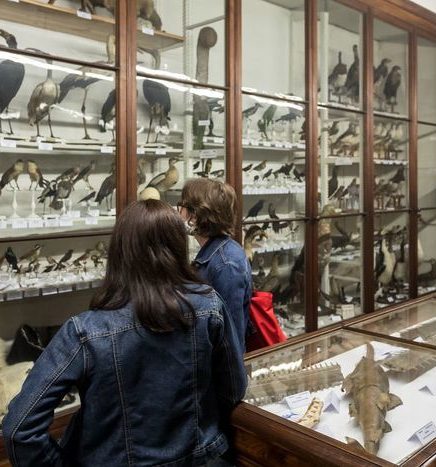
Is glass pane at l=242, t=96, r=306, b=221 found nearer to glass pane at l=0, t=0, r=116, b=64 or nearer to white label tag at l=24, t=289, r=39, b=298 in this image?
glass pane at l=0, t=0, r=116, b=64

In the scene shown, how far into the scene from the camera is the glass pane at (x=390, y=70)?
379 centimetres

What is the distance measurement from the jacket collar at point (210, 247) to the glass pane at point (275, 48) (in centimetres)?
161

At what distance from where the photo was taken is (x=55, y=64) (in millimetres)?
2213

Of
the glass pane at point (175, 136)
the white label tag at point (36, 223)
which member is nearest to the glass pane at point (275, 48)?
the glass pane at point (175, 136)

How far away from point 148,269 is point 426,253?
3.75 metres

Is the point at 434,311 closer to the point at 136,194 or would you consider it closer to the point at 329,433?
the point at 329,433

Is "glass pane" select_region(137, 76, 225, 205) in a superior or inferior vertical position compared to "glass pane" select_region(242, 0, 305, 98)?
inferior

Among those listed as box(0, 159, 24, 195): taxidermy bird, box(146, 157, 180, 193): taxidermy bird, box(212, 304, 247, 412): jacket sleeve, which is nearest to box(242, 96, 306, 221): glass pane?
box(146, 157, 180, 193): taxidermy bird

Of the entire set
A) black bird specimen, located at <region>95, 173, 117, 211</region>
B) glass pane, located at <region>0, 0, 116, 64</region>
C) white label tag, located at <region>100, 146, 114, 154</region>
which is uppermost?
glass pane, located at <region>0, 0, 116, 64</region>

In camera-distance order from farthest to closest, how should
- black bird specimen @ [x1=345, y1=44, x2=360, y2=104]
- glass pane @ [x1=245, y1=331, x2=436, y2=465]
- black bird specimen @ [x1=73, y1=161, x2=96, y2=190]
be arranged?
black bird specimen @ [x1=345, y1=44, x2=360, y2=104], black bird specimen @ [x1=73, y1=161, x2=96, y2=190], glass pane @ [x1=245, y1=331, x2=436, y2=465]

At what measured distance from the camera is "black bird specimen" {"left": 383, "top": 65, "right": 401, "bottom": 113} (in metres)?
3.97

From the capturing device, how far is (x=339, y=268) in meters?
3.59

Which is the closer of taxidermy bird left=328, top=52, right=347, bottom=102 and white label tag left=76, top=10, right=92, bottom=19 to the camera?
white label tag left=76, top=10, right=92, bottom=19

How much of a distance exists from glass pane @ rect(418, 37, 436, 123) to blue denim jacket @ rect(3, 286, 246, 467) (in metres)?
3.67
